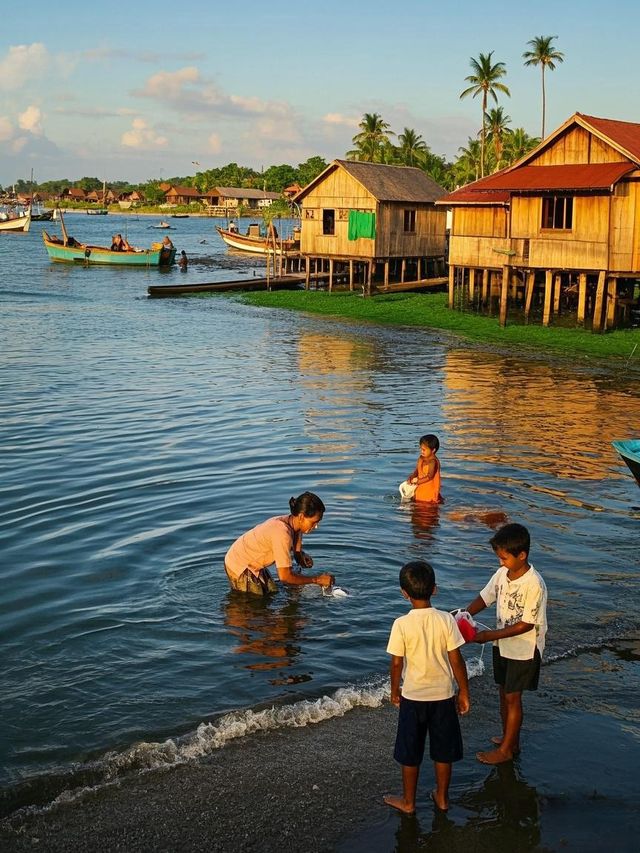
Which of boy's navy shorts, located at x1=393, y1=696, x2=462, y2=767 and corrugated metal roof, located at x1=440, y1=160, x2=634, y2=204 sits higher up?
corrugated metal roof, located at x1=440, y1=160, x2=634, y2=204

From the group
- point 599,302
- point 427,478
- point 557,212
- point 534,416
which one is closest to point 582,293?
point 599,302

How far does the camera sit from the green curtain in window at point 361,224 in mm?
41531

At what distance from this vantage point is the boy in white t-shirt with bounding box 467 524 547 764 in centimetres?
597

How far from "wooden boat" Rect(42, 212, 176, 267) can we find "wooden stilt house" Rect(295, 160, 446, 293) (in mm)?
22307

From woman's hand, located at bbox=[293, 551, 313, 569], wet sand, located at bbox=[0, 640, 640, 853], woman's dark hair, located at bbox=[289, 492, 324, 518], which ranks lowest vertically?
wet sand, located at bbox=[0, 640, 640, 853]

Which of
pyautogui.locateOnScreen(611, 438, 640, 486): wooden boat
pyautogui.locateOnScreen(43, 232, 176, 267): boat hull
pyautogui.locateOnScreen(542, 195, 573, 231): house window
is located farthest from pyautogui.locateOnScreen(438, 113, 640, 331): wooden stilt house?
pyautogui.locateOnScreen(43, 232, 176, 267): boat hull

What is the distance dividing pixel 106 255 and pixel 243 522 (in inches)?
2241

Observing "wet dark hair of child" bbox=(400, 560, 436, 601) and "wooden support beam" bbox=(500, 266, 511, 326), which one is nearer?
"wet dark hair of child" bbox=(400, 560, 436, 601)

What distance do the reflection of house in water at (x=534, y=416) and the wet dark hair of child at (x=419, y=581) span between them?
931cm

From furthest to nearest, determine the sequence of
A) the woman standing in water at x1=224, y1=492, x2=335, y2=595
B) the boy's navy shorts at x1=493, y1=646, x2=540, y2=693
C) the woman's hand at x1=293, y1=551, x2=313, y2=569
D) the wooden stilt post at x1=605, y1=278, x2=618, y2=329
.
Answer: the wooden stilt post at x1=605, y1=278, x2=618, y2=329, the woman's hand at x1=293, y1=551, x2=313, y2=569, the woman standing in water at x1=224, y1=492, x2=335, y2=595, the boy's navy shorts at x1=493, y1=646, x2=540, y2=693

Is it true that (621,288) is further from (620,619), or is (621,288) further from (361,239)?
(620,619)

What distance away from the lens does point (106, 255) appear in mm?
65812

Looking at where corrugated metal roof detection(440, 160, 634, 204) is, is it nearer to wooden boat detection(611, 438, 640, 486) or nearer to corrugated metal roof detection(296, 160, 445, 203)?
corrugated metal roof detection(296, 160, 445, 203)

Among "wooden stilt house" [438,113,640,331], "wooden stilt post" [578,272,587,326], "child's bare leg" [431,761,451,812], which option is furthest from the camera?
"wooden stilt post" [578,272,587,326]
